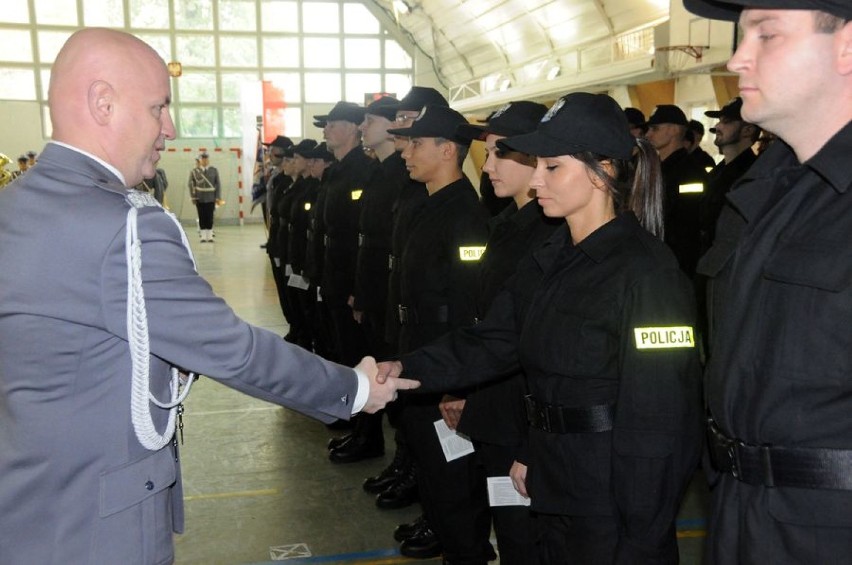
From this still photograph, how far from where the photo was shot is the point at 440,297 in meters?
3.49

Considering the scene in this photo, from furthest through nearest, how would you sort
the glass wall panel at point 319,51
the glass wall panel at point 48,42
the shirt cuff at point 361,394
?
the glass wall panel at point 319,51 → the glass wall panel at point 48,42 → the shirt cuff at point 361,394

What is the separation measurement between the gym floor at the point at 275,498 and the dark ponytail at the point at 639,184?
1667mm

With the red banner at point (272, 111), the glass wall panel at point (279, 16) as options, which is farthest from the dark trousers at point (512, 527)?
the glass wall panel at point (279, 16)

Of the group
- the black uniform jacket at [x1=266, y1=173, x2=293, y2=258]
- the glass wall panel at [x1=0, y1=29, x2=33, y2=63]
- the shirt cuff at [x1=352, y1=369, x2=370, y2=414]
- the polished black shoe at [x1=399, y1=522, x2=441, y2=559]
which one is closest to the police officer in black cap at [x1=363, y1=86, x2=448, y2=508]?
the polished black shoe at [x1=399, y1=522, x2=441, y2=559]

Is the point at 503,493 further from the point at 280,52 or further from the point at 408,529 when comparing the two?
the point at 280,52

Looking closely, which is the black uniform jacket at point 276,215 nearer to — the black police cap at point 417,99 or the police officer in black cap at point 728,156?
the black police cap at point 417,99

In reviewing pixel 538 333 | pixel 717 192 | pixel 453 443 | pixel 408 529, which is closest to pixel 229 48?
pixel 717 192

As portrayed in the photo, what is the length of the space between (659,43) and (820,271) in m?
11.0

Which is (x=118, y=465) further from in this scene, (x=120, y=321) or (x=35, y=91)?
(x=35, y=91)

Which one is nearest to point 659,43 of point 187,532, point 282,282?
point 282,282

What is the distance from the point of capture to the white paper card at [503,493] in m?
2.49

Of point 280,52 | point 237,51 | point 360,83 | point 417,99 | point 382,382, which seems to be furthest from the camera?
point 360,83

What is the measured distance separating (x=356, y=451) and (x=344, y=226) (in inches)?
62.7

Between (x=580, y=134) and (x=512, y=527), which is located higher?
(x=580, y=134)
